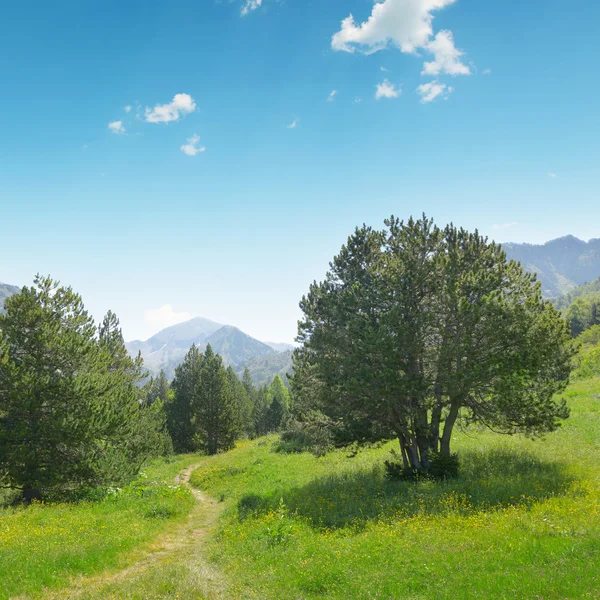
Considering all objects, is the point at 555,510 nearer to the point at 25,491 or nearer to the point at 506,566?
the point at 506,566

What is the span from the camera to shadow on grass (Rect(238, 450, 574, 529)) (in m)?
14.8

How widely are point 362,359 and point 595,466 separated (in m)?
11.6

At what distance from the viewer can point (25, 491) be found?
68.1 feet

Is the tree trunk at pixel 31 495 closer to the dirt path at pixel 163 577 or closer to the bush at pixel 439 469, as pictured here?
the dirt path at pixel 163 577

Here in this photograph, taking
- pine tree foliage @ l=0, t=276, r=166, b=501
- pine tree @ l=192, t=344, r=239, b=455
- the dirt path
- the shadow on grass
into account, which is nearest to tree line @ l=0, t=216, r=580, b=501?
pine tree foliage @ l=0, t=276, r=166, b=501

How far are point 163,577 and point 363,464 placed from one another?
55.0 ft

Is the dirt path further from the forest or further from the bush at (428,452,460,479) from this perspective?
the bush at (428,452,460,479)

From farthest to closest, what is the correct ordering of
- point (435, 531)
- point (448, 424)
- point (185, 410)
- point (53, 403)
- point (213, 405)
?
1. point (185, 410)
2. point (213, 405)
3. point (53, 403)
4. point (448, 424)
5. point (435, 531)

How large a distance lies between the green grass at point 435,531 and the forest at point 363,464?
0.09 m

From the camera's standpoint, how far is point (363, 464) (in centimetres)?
2564

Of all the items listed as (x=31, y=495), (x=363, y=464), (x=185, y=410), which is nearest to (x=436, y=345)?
(x=363, y=464)

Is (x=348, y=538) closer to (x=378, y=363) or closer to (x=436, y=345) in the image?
(x=378, y=363)

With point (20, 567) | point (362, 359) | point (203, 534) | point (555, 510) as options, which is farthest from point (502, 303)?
point (20, 567)

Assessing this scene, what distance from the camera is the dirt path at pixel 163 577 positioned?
10414 mm
